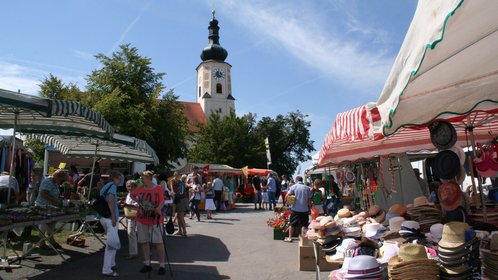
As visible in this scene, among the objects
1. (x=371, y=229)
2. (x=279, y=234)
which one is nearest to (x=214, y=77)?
(x=279, y=234)

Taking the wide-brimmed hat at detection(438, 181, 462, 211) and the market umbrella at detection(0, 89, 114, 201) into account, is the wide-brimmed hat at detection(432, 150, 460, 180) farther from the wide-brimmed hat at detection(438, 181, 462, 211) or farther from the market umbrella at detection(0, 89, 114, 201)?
the market umbrella at detection(0, 89, 114, 201)

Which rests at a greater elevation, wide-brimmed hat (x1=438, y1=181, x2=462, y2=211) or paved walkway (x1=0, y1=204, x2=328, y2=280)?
wide-brimmed hat (x1=438, y1=181, x2=462, y2=211)

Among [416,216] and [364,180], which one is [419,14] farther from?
[364,180]

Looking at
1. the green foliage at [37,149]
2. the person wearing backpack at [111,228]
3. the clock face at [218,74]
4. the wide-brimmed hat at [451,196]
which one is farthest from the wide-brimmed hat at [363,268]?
the clock face at [218,74]

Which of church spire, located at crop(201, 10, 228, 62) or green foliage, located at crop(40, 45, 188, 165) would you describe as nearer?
green foliage, located at crop(40, 45, 188, 165)

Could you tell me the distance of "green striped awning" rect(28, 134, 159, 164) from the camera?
1083 centimetres

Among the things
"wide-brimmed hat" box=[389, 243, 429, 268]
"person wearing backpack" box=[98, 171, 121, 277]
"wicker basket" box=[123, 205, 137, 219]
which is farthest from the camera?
"wicker basket" box=[123, 205, 137, 219]

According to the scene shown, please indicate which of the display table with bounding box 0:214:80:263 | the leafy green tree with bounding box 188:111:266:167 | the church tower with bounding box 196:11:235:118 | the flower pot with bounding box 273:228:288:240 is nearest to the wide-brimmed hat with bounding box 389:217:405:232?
the display table with bounding box 0:214:80:263

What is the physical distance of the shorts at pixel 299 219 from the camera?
406 inches

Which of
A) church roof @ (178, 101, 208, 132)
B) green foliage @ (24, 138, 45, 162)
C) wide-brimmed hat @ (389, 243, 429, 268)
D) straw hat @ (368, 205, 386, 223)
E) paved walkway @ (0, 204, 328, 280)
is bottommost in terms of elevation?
paved walkway @ (0, 204, 328, 280)

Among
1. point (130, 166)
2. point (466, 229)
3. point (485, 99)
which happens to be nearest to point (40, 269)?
point (466, 229)

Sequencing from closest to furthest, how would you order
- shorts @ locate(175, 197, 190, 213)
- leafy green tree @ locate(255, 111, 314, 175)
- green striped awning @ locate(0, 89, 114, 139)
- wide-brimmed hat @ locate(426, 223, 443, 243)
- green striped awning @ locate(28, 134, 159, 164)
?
1. wide-brimmed hat @ locate(426, 223, 443, 243)
2. green striped awning @ locate(0, 89, 114, 139)
3. green striped awning @ locate(28, 134, 159, 164)
4. shorts @ locate(175, 197, 190, 213)
5. leafy green tree @ locate(255, 111, 314, 175)

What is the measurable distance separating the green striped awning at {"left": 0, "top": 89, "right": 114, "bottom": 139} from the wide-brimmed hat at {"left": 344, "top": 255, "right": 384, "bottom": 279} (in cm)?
498

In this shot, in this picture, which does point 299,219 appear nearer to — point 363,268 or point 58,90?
point 363,268
